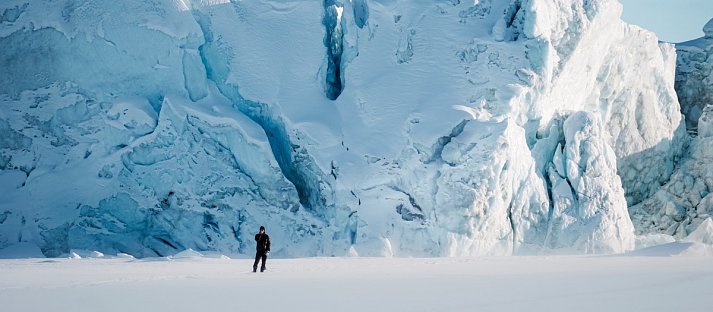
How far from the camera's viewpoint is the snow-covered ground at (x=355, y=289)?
5098mm

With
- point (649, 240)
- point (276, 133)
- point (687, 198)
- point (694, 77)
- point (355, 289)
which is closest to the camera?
point (355, 289)

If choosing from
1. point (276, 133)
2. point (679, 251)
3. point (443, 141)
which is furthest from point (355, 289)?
point (276, 133)

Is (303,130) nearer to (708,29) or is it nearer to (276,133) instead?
(276,133)

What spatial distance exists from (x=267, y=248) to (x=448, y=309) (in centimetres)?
545

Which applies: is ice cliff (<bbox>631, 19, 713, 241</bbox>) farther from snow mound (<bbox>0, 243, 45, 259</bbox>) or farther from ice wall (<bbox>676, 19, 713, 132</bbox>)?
snow mound (<bbox>0, 243, 45, 259</bbox>)

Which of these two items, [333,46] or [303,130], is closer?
[303,130]

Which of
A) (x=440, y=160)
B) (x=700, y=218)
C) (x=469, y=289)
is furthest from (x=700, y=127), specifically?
(x=469, y=289)

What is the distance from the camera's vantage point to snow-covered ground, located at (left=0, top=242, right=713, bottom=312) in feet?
16.7

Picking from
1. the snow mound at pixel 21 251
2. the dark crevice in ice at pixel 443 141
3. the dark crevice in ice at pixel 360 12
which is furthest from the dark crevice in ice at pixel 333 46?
the snow mound at pixel 21 251

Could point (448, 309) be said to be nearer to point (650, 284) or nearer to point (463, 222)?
point (650, 284)

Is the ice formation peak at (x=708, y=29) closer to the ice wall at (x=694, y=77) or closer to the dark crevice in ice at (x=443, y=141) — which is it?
the ice wall at (x=694, y=77)

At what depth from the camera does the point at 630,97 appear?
20.9m

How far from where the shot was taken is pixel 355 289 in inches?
254

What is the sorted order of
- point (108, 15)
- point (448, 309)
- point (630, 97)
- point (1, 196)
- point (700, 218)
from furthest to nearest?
point (630, 97), point (700, 218), point (108, 15), point (1, 196), point (448, 309)
